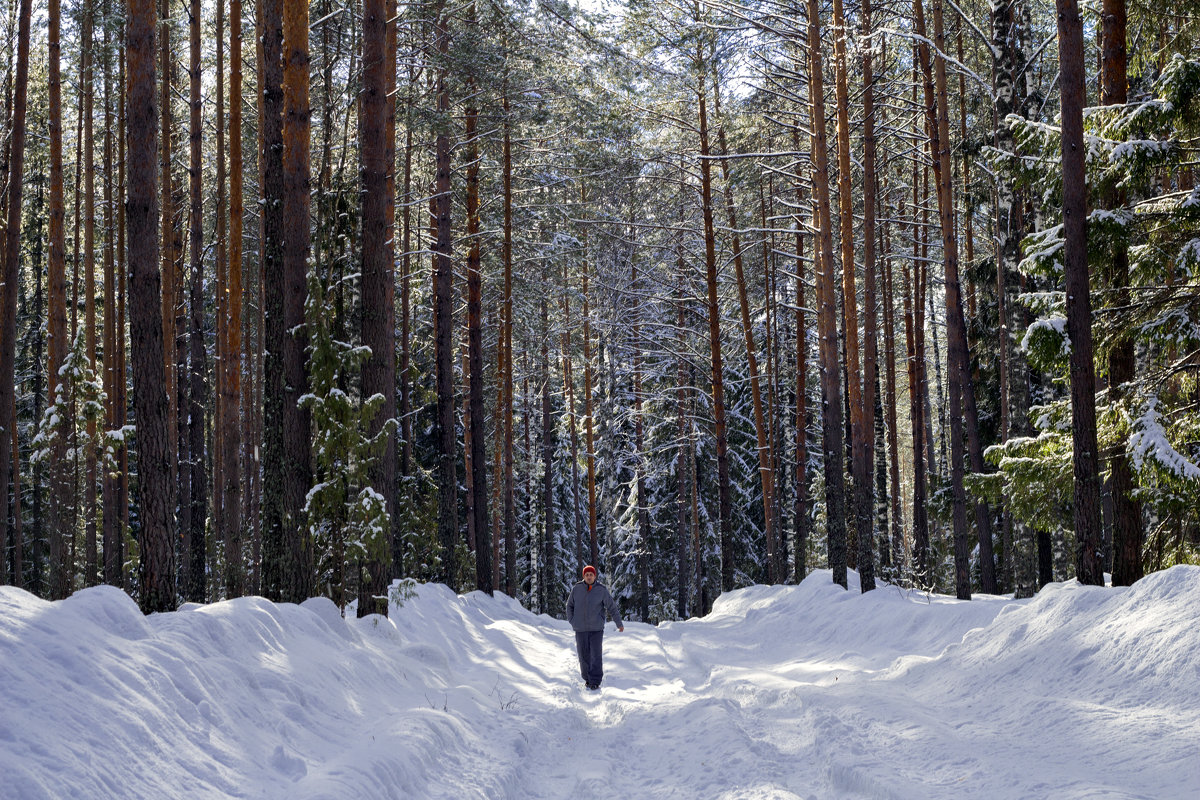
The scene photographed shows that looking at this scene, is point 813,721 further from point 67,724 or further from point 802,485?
point 802,485

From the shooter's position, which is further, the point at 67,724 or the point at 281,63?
the point at 281,63

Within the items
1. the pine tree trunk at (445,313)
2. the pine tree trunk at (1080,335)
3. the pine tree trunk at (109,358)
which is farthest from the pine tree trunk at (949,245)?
the pine tree trunk at (109,358)

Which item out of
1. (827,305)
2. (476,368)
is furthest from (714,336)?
(476,368)

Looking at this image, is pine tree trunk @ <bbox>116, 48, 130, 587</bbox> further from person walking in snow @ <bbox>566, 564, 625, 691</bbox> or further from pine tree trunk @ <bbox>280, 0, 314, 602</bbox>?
person walking in snow @ <bbox>566, 564, 625, 691</bbox>

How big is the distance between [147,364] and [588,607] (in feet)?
18.7

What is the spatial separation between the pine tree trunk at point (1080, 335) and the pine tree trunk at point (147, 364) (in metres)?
8.78

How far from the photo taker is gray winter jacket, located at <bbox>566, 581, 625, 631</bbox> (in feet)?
35.1

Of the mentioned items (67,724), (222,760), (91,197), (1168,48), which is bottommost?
(222,760)

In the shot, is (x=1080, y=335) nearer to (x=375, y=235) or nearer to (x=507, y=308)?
(x=375, y=235)

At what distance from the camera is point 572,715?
8.58 meters

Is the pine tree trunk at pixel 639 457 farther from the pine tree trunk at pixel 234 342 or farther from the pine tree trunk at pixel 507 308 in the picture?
the pine tree trunk at pixel 234 342

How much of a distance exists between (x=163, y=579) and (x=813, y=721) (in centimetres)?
599

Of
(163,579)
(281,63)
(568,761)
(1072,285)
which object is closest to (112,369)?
(281,63)

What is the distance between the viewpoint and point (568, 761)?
22.8 feet
